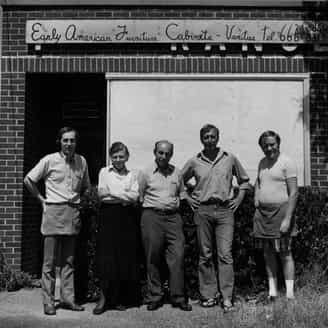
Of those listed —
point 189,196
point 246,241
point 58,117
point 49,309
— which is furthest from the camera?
point 58,117

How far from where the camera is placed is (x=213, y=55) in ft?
24.5

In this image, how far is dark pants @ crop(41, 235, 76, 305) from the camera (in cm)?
549

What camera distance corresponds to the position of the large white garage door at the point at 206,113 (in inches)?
292

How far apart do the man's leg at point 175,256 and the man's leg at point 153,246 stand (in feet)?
0.33

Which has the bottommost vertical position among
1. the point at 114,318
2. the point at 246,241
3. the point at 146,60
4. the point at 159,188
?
the point at 114,318

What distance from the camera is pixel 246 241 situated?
243 inches

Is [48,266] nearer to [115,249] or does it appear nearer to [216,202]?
[115,249]

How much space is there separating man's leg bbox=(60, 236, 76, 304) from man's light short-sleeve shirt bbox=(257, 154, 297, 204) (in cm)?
213

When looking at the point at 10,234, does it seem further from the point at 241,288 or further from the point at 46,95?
the point at 241,288

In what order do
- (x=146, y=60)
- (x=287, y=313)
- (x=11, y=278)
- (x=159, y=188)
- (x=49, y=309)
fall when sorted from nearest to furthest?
1. (x=287, y=313)
2. (x=49, y=309)
3. (x=159, y=188)
4. (x=11, y=278)
5. (x=146, y=60)

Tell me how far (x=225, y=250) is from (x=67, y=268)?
1.72 meters

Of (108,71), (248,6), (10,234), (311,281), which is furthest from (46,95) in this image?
(311,281)

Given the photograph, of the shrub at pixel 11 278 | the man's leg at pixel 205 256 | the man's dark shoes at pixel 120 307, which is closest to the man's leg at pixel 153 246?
the man's dark shoes at pixel 120 307

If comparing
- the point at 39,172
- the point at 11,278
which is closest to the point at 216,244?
the point at 39,172
